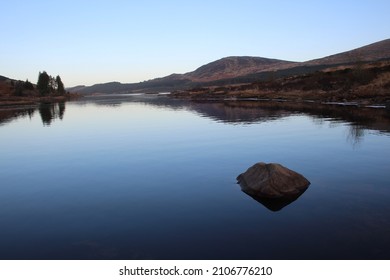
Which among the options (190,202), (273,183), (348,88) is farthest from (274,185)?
(348,88)

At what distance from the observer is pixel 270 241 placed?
38.9 ft

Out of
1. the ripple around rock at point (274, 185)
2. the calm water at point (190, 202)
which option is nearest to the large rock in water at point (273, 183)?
the ripple around rock at point (274, 185)

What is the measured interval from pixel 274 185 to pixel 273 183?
11 cm

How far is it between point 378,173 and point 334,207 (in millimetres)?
7143

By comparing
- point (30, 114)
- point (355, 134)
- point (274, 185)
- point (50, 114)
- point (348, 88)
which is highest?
point (348, 88)

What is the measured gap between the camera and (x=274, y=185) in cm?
1630

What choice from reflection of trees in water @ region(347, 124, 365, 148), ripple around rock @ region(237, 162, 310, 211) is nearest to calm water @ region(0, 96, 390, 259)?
reflection of trees in water @ region(347, 124, 365, 148)

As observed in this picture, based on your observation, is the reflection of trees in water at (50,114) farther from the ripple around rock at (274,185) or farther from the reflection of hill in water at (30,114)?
the ripple around rock at (274,185)

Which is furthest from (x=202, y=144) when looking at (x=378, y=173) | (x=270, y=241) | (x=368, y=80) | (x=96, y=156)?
(x=368, y=80)

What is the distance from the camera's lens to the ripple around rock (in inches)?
631

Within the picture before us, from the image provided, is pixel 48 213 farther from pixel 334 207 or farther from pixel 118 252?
pixel 334 207

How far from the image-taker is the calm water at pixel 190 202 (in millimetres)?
11531

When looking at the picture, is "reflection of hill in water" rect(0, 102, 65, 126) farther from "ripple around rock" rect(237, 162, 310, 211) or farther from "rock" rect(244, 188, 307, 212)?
"rock" rect(244, 188, 307, 212)

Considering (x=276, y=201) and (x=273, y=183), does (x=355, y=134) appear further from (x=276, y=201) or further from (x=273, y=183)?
(x=276, y=201)
